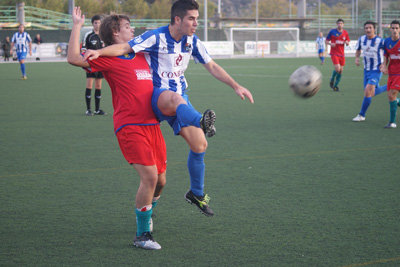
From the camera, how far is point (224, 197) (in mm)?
5555

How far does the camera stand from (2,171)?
6.74 m

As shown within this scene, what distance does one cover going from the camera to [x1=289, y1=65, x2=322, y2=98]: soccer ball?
17.5 feet

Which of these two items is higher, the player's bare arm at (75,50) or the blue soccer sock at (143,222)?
the player's bare arm at (75,50)

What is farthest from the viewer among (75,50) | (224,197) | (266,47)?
(266,47)

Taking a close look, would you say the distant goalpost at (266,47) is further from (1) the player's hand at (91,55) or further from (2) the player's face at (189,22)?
(1) the player's hand at (91,55)

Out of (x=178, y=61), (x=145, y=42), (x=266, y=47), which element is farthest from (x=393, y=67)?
(x=266, y=47)

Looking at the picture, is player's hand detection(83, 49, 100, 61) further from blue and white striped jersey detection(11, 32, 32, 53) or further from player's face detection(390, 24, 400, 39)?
blue and white striped jersey detection(11, 32, 32, 53)

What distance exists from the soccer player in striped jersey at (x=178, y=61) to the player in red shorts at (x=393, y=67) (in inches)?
243

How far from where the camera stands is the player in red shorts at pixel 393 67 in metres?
10.0

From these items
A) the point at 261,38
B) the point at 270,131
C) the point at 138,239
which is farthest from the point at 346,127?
the point at 261,38

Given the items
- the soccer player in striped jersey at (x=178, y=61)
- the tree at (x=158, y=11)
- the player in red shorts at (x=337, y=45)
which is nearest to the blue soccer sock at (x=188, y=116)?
the soccer player in striped jersey at (x=178, y=61)

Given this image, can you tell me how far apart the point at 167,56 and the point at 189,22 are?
0.34m

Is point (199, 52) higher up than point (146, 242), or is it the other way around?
point (199, 52)

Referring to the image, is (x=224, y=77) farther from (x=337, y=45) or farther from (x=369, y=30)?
(x=337, y=45)
